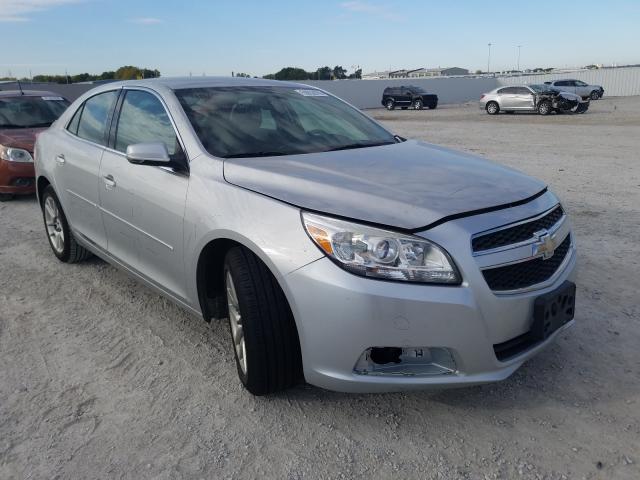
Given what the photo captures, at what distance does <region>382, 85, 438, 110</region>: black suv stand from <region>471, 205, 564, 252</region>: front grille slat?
36659 millimetres

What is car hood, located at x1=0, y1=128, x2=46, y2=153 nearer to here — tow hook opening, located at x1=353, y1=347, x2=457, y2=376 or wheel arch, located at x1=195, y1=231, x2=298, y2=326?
wheel arch, located at x1=195, y1=231, x2=298, y2=326

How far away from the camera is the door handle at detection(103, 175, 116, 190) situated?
382cm

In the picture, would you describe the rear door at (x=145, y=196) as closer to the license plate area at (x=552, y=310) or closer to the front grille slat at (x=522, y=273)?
the front grille slat at (x=522, y=273)

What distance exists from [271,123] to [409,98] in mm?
35994

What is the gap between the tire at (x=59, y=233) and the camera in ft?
16.3

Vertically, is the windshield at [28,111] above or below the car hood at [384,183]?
above

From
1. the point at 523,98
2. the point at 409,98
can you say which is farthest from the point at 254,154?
Result: the point at 409,98

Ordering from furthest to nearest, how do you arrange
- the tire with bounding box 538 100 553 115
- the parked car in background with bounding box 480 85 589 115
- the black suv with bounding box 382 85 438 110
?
the black suv with bounding box 382 85 438 110 < the tire with bounding box 538 100 553 115 < the parked car in background with bounding box 480 85 589 115

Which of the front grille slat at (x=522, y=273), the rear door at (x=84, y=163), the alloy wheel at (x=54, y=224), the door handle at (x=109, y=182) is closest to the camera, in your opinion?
the front grille slat at (x=522, y=273)

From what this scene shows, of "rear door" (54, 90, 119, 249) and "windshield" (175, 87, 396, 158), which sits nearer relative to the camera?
"windshield" (175, 87, 396, 158)

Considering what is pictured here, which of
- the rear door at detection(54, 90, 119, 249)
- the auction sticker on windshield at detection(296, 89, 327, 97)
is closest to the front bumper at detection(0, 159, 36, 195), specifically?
the rear door at detection(54, 90, 119, 249)

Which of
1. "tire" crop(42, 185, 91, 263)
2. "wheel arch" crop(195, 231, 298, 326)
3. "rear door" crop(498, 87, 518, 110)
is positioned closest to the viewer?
"wheel arch" crop(195, 231, 298, 326)

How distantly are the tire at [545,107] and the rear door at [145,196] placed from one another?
2737cm

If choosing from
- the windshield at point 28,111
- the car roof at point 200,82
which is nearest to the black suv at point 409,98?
the windshield at point 28,111
